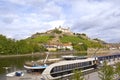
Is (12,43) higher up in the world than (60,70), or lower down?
higher up

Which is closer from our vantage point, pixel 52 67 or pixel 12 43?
pixel 52 67

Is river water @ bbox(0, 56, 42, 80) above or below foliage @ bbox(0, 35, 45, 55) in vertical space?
below

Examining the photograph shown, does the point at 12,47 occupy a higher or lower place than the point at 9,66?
higher

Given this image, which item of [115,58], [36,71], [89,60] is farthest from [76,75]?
[115,58]

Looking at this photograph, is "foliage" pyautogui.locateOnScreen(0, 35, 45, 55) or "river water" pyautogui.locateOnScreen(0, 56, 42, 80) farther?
"foliage" pyautogui.locateOnScreen(0, 35, 45, 55)

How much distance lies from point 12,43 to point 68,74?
9585 cm

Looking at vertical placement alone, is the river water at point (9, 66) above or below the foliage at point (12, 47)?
below

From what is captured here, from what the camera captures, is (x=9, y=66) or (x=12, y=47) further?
(x=12, y=47)

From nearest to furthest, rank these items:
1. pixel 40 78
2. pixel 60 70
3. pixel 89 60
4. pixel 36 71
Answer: pixel 40 78, pixel 60 70, pixel 36 71, pixel 89 60

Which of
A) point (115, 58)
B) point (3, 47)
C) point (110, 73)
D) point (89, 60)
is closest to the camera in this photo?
point (110, 73)

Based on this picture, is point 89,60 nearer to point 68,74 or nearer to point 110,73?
point 68,74

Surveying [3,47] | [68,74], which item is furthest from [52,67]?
[3,47]

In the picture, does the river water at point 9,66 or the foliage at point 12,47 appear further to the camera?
the foliage at point 12,47

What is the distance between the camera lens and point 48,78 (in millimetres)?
41281
